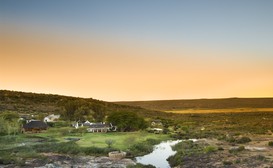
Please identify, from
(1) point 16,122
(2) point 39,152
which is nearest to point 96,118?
(1) point 16,122

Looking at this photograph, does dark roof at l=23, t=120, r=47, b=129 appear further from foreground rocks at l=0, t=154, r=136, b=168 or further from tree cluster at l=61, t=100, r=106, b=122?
foreground rocks at l=0, t=154, r=136, b=168

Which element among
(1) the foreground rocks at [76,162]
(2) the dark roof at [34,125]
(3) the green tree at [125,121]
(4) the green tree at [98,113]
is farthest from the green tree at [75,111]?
(1) the foreground rocks at [76,162]

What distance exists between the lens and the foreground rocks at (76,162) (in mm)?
36072

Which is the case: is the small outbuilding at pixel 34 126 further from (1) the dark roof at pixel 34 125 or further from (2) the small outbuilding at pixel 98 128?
(2) the small outbuilding at pixel 98 128

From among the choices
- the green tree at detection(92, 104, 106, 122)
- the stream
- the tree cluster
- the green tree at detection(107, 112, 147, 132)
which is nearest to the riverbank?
the stream

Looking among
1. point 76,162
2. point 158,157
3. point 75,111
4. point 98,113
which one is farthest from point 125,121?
point 76,162

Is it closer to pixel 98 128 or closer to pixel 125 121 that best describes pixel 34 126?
pixel 98 128

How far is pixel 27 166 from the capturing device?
35500mm

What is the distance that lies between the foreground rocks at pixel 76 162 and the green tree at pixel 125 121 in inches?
1290

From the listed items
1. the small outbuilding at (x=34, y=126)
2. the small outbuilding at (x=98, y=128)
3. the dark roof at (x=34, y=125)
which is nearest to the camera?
the small outbuilding at (x=34, y=126)

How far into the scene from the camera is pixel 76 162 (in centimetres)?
3791

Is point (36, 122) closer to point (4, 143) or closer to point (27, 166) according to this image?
point (4, 143)

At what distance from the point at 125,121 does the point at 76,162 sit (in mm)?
36235

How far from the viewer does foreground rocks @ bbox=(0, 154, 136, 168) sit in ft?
118
